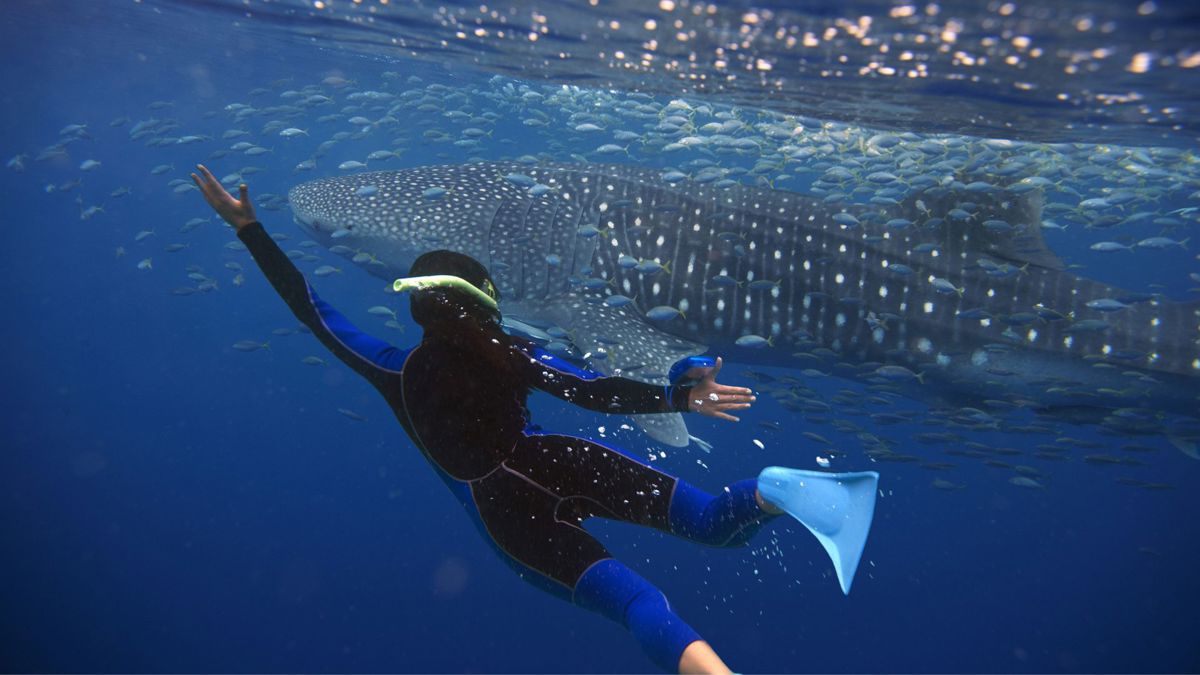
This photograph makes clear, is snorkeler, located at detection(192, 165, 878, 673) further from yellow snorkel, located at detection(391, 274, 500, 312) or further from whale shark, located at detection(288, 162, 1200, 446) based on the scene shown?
whale shark, located at detection(288, 162, 1200, 446)

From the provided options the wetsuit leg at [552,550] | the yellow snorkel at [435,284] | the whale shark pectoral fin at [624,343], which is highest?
the yellow snorkel at [435,284]

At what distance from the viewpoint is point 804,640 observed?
42.7 ft

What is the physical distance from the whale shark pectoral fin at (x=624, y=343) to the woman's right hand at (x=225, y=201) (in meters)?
3.38

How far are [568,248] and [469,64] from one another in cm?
954

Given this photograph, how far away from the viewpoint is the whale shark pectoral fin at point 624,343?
575 centimetres

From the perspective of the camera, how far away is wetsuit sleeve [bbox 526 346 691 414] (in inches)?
133

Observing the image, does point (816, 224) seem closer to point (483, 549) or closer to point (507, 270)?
point (507, 270)

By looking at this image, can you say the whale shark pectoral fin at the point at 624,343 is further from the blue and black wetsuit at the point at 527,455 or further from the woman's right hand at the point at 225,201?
→ the woman's right hand at the point at 225,201

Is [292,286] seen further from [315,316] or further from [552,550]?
[552,550]

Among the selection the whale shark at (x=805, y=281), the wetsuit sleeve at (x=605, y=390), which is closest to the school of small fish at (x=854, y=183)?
the whale shark at (x=805, y=281)

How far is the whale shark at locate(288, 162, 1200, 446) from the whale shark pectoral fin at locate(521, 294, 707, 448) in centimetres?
2

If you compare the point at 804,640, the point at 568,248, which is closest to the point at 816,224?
the point at 568,248

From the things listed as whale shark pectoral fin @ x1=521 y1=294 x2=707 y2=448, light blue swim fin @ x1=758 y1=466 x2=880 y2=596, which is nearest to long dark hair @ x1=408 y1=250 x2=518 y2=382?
light blue swim fin @ x1=758 y1=466 x2=880 y2=596

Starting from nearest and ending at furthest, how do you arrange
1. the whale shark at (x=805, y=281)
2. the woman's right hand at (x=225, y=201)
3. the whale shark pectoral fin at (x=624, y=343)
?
the woman's right hand at (x=225, y=201)
the whale shark pectoral fin at (x=624, y=343)
the whale shark at (x=805, y=281)
